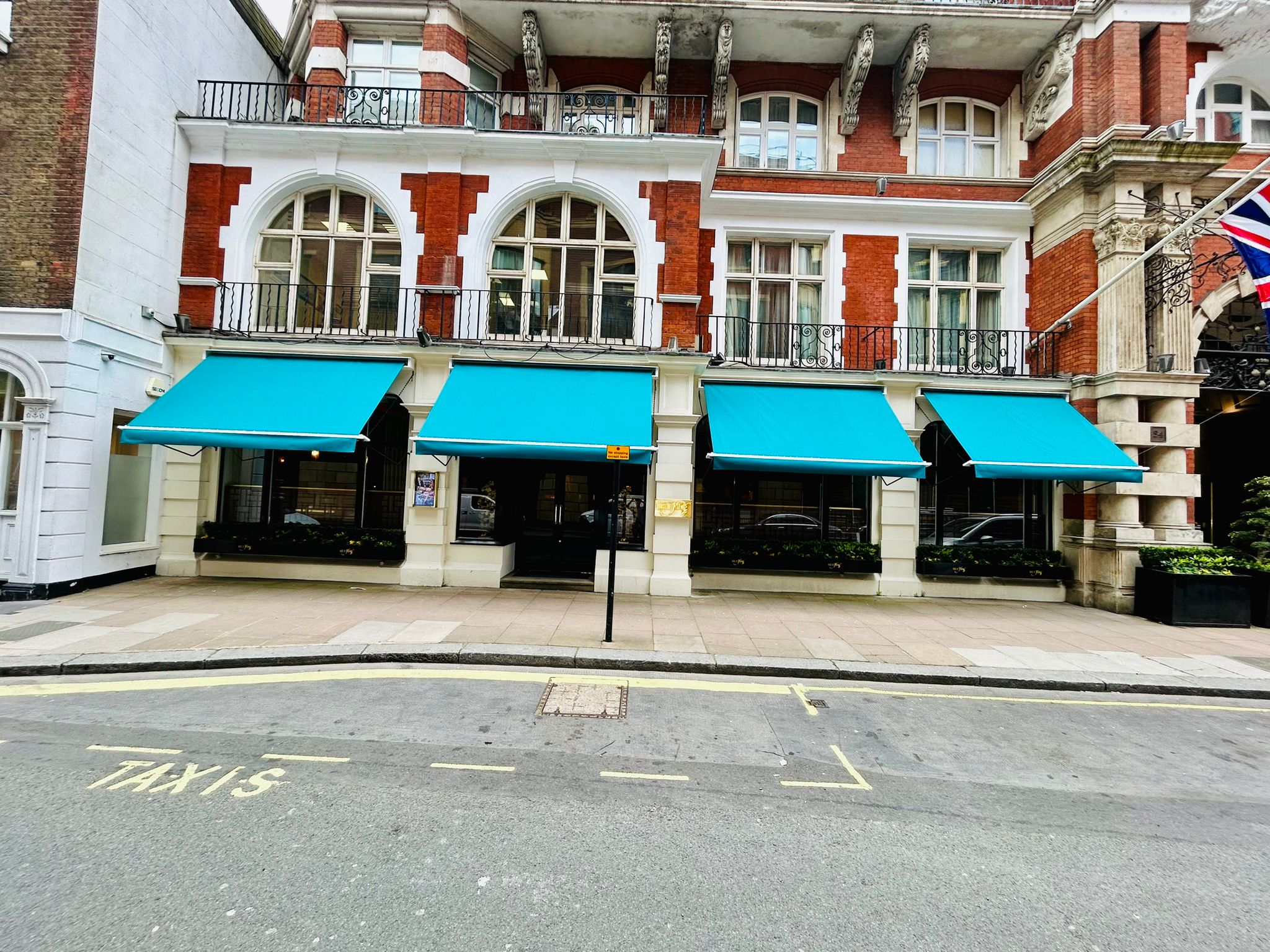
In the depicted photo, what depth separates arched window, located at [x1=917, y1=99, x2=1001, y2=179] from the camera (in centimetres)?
1287

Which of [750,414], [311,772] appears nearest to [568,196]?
[750,414]

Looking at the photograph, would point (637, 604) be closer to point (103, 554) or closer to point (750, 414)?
point (750, 414)

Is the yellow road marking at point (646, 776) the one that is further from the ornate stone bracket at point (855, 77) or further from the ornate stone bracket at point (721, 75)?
the ornate stone bracket at point (855, 77)

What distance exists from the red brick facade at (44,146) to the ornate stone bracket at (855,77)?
13.7 metres

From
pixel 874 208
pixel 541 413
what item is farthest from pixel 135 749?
pixel 874 208

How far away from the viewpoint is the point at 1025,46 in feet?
39.9

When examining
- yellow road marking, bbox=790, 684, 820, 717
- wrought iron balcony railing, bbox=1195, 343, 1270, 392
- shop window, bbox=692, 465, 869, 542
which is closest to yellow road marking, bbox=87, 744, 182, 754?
yellow road marking, bbox=790, 684, 820, 717

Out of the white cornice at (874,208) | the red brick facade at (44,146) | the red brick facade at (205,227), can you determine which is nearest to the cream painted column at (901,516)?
the white cornice at (874,208)

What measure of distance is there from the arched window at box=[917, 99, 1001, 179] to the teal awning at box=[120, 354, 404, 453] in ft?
40.9

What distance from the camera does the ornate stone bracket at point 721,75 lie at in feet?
38.4

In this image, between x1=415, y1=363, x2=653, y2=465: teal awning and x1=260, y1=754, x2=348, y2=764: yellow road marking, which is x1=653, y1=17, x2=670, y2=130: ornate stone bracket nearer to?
x1=415, y1=363, x2=653, y2=465: teal awning

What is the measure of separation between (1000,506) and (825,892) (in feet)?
37.7

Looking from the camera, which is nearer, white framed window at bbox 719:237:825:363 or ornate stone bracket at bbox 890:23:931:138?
ornate stone bracket at bbox 890:23:931:138

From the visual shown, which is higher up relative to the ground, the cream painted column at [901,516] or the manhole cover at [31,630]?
the cream painted column at [901,516]
